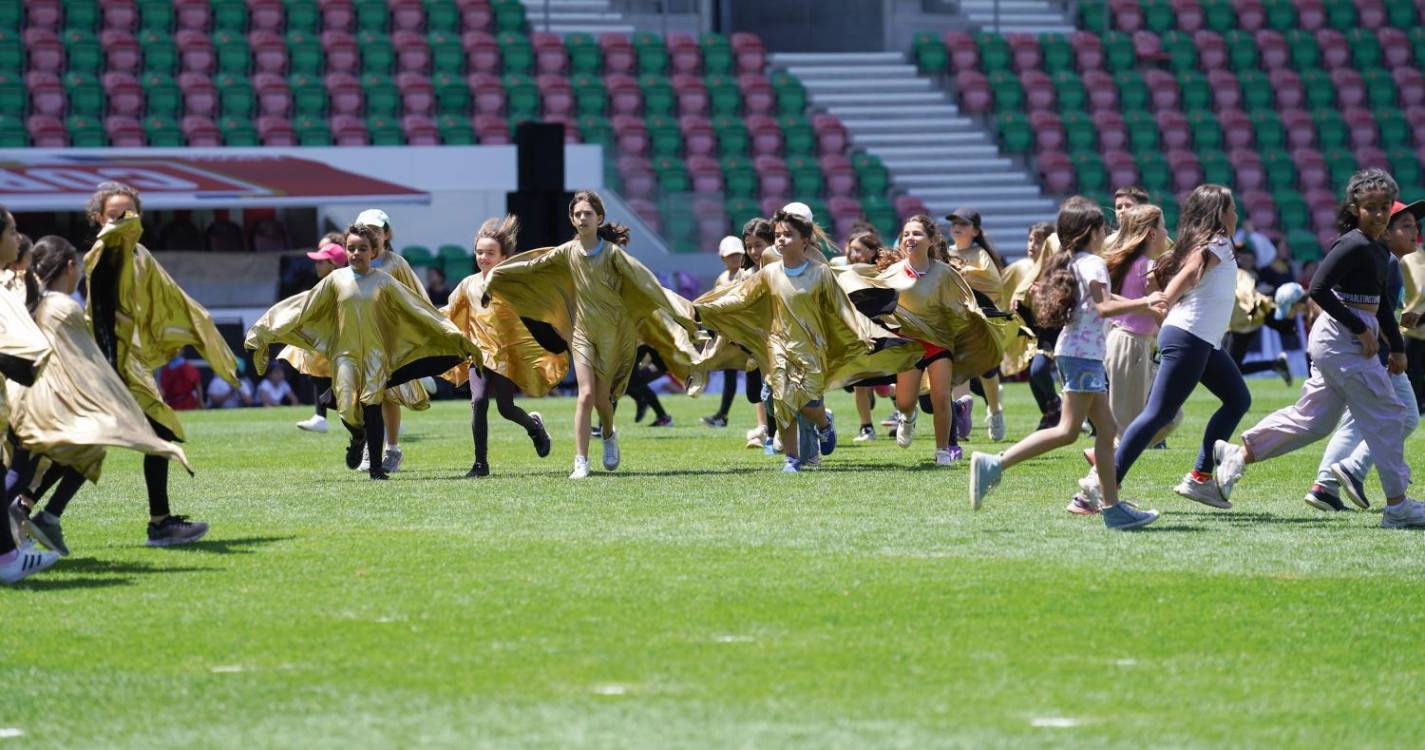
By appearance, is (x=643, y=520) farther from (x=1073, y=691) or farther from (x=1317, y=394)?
(x=1073, y=691)

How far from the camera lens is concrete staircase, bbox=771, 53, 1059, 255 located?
102 ft

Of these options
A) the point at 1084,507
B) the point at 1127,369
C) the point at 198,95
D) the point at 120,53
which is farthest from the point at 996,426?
the point at 120,53

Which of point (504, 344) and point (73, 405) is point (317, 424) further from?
point (73, 405)

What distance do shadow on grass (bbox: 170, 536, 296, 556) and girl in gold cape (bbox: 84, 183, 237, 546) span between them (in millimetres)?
88

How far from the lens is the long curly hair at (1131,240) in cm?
982

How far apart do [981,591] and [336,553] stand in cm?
298

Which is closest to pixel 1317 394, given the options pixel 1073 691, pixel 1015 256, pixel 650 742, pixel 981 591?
pixel 981 591

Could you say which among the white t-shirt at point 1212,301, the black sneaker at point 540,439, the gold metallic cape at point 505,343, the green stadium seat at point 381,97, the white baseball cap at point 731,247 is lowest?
the black sneaker at point 540,439

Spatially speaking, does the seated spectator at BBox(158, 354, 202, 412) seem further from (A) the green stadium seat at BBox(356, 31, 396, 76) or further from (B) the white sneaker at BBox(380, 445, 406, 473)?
(B) the white sneaker at BBox(380, 445, 406, 473)

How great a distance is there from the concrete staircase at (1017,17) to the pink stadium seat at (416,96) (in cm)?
1091

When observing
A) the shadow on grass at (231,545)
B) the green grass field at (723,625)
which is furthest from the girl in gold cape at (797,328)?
the shadow on grass at (231,545)

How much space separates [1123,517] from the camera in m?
9.35

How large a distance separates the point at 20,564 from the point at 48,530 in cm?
94

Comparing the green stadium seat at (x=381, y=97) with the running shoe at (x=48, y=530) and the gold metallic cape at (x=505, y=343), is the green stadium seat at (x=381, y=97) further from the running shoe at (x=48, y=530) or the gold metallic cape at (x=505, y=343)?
the running shoe at (x=48, y=530)
